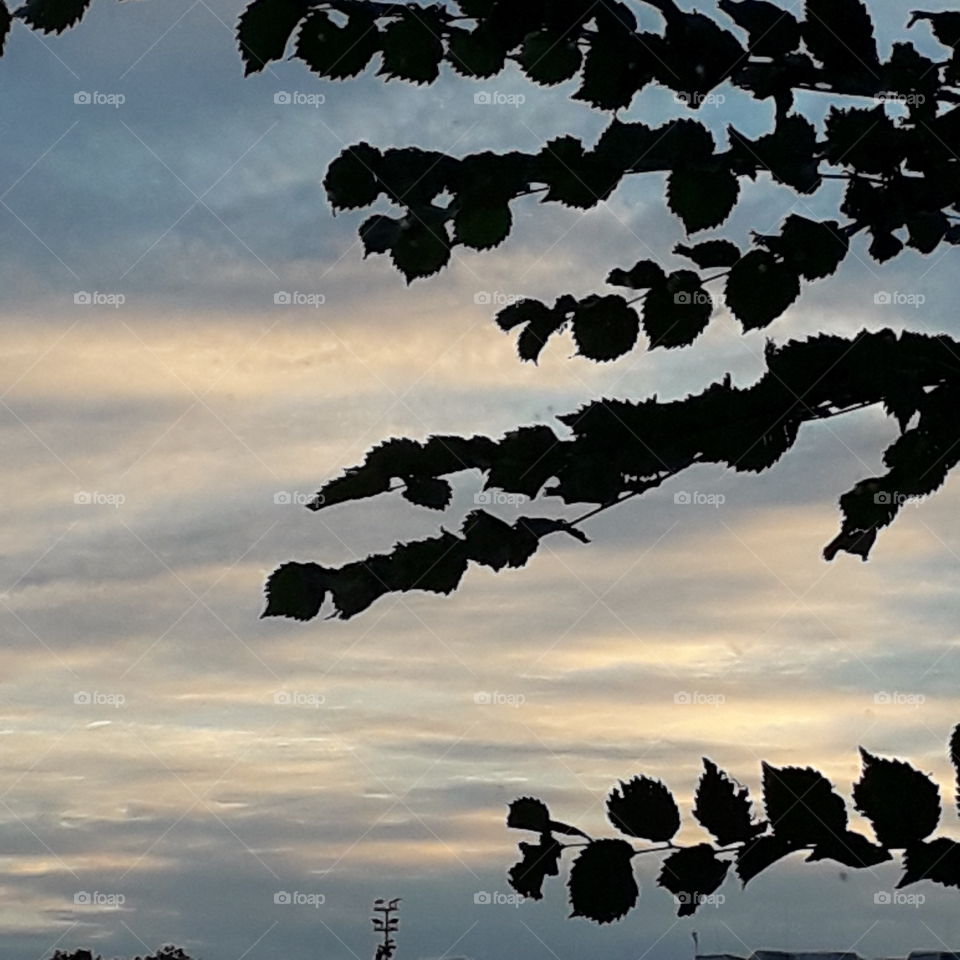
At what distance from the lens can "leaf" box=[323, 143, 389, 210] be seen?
7.82 ft

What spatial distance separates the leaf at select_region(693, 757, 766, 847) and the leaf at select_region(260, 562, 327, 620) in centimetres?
68

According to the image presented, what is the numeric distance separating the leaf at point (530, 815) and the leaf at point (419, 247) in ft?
2.97

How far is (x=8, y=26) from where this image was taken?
234cm

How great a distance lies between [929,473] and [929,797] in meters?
0.59

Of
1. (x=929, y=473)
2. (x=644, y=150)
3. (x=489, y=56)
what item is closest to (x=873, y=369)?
(x=929, y=473)

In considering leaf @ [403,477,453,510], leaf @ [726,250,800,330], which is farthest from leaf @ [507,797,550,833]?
leaf @ [726,250,800,330]

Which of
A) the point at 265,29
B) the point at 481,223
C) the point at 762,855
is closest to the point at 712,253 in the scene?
the point at 481,223

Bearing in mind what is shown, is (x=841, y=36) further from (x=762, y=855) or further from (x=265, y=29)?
(x=762, y=855)

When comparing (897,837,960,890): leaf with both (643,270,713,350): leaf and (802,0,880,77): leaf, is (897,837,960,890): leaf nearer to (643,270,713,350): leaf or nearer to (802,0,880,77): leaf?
(643,270,713,350): leaf

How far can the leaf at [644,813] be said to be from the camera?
2.03 metres

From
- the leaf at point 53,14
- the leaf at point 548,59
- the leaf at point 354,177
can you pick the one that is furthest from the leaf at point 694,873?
the leaf at point 53,14

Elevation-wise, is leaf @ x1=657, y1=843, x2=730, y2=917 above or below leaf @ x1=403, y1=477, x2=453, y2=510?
below

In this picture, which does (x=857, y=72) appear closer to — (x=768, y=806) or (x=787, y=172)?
(x=787, y=172)

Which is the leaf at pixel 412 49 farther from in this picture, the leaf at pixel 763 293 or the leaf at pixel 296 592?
the leaf at pixel 296 592
